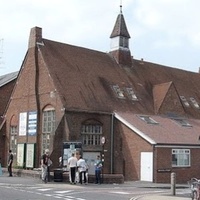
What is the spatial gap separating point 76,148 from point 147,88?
49.4 feet

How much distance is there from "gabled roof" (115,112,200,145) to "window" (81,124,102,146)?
2013 millimetres

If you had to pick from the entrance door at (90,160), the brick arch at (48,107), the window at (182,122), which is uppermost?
the brick arch at (48,107)

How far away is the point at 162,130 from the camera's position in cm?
3628

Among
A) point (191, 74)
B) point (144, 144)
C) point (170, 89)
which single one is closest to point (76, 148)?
point (144, 144)

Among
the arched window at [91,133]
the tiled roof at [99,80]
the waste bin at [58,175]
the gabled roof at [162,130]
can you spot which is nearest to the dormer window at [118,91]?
the tiled roof at [99,80]

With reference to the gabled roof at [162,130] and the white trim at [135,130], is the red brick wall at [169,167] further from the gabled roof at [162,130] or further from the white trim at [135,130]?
the white trim at [135,130]

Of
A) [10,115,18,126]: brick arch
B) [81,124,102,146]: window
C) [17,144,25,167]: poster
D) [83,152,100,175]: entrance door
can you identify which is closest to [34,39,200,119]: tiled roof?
[81,124,102,146]: window

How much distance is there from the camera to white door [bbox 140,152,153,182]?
110ft

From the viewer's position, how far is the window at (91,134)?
36.0 metres

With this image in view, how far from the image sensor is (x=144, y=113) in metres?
39.9

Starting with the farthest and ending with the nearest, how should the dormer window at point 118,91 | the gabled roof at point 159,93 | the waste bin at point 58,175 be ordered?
1. the gabled roof at point 159,93
2. the dormer window at point 118,91
3. the waste bin at point 58,175

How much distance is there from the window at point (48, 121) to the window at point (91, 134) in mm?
2562

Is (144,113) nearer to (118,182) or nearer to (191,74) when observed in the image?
(118,182)

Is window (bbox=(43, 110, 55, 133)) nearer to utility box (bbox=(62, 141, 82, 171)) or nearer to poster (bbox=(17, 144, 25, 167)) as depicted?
poster (bbox=(17, 144, 25, 167))
